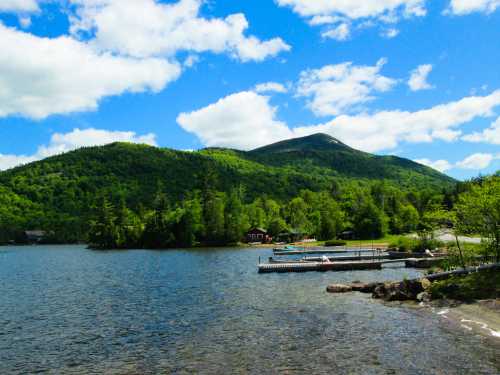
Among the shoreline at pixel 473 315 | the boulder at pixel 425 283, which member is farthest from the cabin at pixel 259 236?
the shoreline at pixel 473 315

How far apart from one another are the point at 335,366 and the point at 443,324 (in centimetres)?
1297

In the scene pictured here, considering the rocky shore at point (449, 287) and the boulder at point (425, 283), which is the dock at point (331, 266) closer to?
the rocky shore at point (449, 287)

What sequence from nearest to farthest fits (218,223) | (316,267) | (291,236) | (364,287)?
1. (364,287)
2. (316,267)
3. (218,223)
4. (291,236)

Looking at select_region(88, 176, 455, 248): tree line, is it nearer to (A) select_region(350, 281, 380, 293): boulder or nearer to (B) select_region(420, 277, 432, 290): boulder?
(A) select_region(350, 281, 380, 293): boulder

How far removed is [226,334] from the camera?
31.4 meters

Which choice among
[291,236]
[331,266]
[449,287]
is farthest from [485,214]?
[291,236]

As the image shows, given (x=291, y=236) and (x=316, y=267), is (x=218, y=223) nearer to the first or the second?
(x=291, y=236)

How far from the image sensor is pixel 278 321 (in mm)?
35156

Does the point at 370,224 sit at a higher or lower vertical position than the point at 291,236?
higher

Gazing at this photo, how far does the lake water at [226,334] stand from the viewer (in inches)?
951

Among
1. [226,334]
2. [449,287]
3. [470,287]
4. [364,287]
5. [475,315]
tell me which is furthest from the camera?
[364,287]

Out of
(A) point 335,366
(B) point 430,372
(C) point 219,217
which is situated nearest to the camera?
(B) point 430,372

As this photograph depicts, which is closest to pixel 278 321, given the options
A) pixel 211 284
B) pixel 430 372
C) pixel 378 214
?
pixel 430 372

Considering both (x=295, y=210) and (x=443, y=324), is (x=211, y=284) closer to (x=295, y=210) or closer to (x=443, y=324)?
(x=443, y=324)
